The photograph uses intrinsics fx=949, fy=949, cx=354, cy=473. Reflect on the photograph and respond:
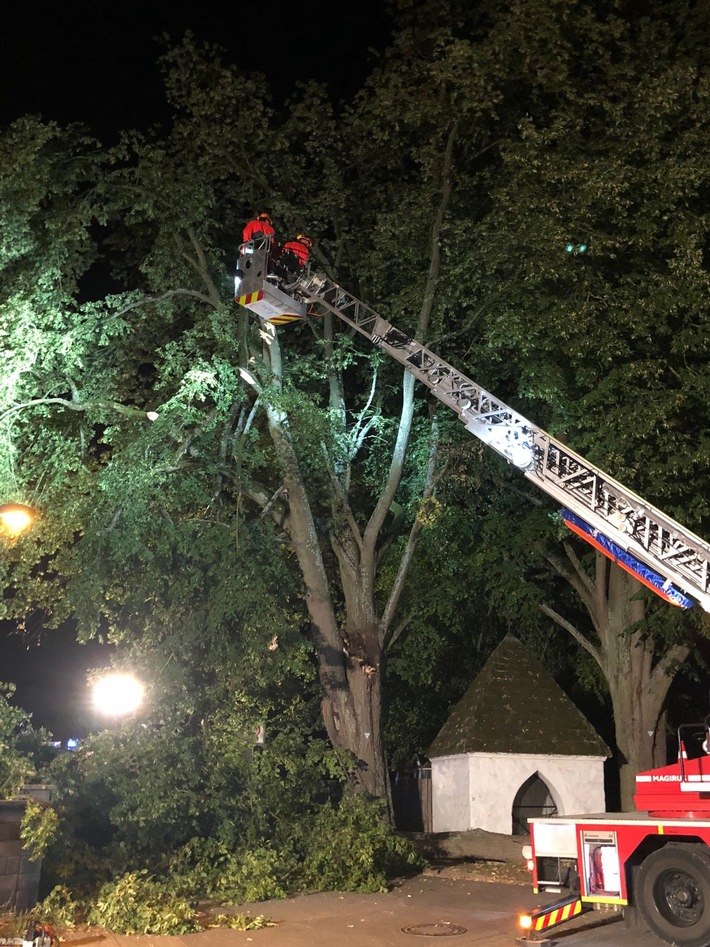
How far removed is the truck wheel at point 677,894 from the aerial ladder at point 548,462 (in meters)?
2.64

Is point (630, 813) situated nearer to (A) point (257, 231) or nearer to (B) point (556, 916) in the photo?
(B) point (556, 916)

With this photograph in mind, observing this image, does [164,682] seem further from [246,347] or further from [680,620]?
[680,620]

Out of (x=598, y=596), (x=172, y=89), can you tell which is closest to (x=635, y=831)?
(x=598, y=596)

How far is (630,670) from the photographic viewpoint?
66.9ft

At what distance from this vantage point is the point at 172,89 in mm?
17141

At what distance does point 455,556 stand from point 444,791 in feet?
17.4

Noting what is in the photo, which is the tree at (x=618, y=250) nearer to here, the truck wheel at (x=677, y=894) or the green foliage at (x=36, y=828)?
the truck wheel at (x=677, y=894)

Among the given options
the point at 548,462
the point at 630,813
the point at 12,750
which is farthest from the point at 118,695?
the point at 630,813

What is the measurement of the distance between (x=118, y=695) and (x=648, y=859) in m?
8.20

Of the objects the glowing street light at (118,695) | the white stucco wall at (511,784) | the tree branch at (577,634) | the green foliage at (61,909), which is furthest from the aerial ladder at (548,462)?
the tree branch at (577,634)

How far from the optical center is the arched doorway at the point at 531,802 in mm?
20641

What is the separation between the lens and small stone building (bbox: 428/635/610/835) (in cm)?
2017

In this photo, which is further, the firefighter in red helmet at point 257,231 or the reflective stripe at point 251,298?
the firefighter in red helmet at point 257,231

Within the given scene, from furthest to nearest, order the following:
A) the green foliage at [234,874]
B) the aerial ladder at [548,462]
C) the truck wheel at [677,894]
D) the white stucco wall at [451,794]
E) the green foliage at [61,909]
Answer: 1. the white stucco wall at [451,794]
2. the green foliage at [234,874]
3. the aerial ladder at [548,462]
4. the green foliage at [61,909]
5. the truck wheel at [677,894]
